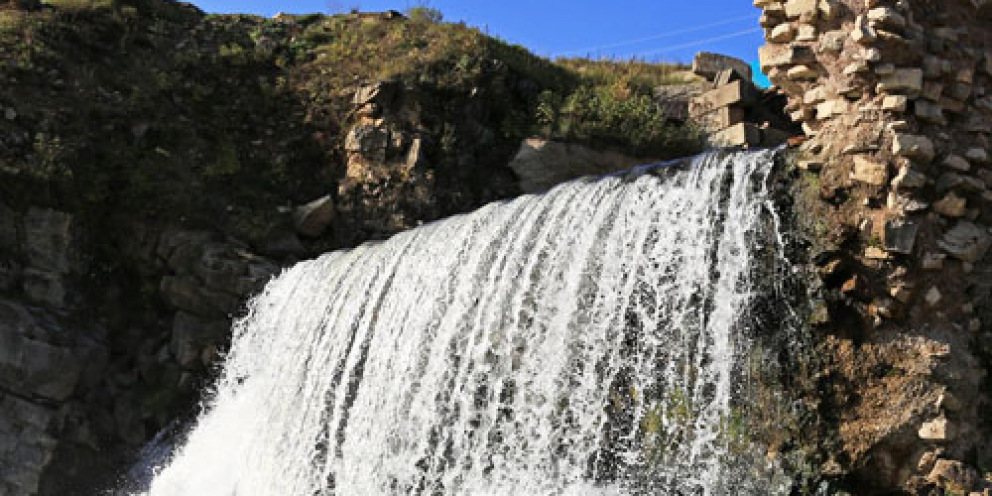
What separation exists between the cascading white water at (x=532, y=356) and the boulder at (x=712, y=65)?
6.45 m

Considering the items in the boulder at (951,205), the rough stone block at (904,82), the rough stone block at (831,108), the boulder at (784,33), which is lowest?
the boulder at (951,205)

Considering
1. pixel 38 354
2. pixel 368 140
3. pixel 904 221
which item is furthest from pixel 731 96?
pixel 38 354

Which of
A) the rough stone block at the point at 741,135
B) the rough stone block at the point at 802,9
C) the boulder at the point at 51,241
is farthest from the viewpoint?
the rough stone block at the point at 741,135

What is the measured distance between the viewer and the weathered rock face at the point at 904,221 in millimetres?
6457

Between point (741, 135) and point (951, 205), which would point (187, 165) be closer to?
point (741, 135)

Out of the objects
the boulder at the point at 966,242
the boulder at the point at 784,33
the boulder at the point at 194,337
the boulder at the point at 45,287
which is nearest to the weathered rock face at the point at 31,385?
the boulder at the point at 45,287

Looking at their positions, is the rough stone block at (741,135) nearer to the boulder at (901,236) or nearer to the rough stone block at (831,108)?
the rough stone block at (831,108)

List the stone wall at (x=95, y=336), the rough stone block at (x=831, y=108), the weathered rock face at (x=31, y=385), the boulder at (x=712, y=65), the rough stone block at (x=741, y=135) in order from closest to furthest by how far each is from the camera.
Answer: the rough stone block at (x=831, y=108)
the weathered rock face at (x=31, y=385)
the stone wall at (x=95, y=336)
the rough stone block at (x=741, y=135)
the boulder at (x=712, y=65)

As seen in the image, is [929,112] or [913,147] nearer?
[913,147]

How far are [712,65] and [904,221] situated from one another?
8.90 m

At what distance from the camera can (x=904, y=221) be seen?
6773mm

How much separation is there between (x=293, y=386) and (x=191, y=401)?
7.19 feet

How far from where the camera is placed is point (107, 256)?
12711 mm

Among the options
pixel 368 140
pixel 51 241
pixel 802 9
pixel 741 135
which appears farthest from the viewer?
pixel 368 140
